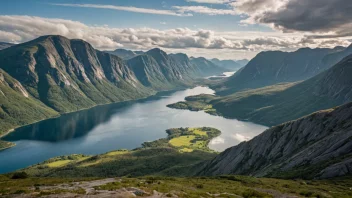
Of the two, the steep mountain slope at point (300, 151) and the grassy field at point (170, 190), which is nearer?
the grassy field at point (170, 190)

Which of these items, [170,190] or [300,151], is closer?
[170,190]

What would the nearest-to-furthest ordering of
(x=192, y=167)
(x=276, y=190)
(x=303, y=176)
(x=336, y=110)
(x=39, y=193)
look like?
(x=39, y=193), (x=276, y=190), (x=303, y=176), (x=336, y=110), (x=192, y=167)

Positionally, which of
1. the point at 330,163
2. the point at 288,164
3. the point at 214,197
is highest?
the point at 214,197

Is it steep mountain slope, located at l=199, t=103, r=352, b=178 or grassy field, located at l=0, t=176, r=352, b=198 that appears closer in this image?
grassy field, located at l=0, t=176, r=352, b=198

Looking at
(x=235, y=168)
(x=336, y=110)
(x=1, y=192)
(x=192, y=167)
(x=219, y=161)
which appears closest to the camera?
(x=1, y=192)

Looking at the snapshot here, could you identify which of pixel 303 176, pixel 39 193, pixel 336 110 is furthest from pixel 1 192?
pixel 336 110

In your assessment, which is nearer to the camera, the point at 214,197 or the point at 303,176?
the point at 214,197

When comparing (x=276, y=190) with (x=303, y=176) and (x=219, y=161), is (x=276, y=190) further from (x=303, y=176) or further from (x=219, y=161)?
(x=219, y=161)

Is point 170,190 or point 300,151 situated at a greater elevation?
point 170,190
